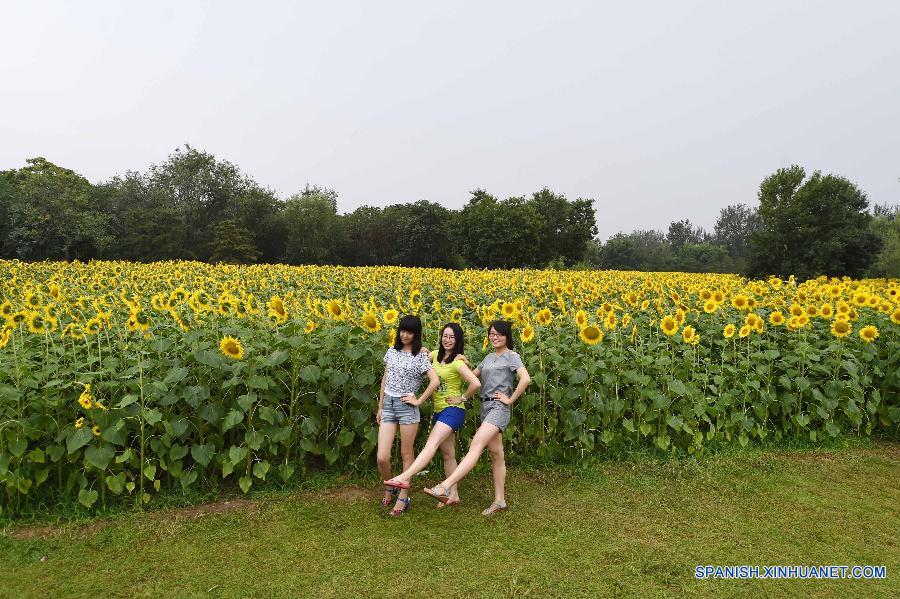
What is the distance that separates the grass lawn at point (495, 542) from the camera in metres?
3.42

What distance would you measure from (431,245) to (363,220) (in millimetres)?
7132

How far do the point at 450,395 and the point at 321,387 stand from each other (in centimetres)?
121

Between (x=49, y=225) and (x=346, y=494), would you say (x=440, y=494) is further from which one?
(x=49, y=225)

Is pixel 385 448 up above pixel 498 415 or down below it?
below

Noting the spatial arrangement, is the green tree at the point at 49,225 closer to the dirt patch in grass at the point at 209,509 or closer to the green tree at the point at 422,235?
the green tree at the point at 422,235

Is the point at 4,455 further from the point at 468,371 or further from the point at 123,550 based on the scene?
the point at 468,371

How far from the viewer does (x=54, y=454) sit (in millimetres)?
4094

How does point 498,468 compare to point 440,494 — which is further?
point 498,468

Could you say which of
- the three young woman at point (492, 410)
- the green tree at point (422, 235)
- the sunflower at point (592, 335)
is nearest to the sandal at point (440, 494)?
the three young woman at point (492, 410)

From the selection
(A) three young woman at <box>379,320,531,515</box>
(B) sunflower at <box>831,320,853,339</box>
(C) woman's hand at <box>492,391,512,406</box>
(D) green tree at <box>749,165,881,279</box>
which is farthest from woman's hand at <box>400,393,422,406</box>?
(D) green tree at <box>749,165,881,279</box>

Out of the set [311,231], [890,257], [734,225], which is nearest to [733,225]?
[734,225]

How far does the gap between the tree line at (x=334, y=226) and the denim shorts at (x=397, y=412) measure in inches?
1489

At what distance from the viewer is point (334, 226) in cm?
5203

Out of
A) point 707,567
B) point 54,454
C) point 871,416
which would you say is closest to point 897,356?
point 871,416
